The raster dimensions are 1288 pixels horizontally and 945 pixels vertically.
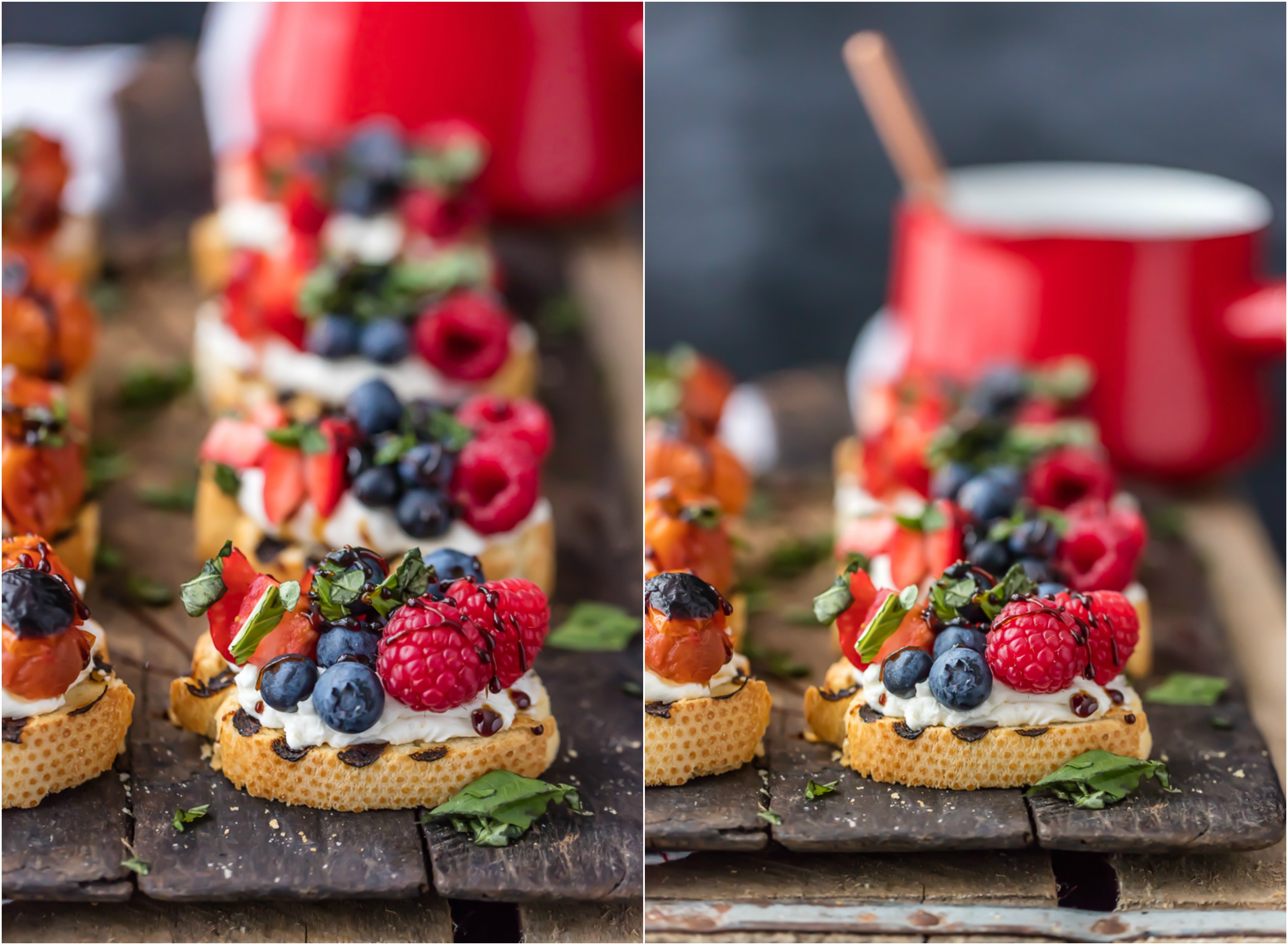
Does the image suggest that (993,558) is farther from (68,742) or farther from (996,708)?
(68,742)

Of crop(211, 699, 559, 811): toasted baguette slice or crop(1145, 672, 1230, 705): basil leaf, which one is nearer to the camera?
crop(211, 699, 559, 811): toasted baguette slice

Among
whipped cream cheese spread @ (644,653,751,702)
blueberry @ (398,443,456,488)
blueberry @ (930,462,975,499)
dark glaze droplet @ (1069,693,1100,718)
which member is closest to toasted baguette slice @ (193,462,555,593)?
blueberry @ (398,443,456,488)

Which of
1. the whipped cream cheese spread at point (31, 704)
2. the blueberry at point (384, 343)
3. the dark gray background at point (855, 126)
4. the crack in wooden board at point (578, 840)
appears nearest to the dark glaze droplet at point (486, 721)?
the crack in wooden board at point (578, 840)

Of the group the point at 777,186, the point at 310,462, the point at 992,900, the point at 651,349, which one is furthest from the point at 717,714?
→ the point at 777,186

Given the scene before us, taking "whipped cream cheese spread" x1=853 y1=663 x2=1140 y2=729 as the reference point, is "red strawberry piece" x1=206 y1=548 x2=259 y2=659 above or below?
above

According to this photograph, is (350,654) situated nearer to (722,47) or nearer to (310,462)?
(310,462)

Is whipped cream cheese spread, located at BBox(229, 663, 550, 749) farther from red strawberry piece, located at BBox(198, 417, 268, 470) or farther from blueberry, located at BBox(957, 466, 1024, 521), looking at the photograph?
blueberry, located at BBox(957, 466, 1024, 521)
